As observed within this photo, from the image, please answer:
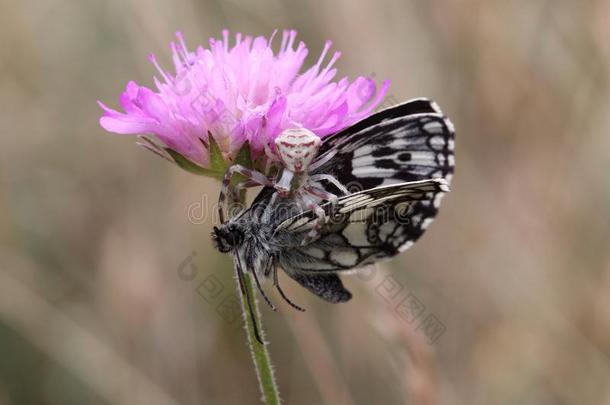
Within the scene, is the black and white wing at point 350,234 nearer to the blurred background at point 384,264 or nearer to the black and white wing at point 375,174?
the black and white wing at point 375,174

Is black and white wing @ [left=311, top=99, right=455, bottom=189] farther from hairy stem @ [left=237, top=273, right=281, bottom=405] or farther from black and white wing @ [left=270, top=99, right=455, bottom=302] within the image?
hairy stem @ [left=237, top=273, right=281, bottom=405]

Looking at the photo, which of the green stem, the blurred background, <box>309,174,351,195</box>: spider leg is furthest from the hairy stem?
the blurred background

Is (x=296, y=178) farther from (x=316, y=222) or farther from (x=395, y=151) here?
(x=395, y=151)

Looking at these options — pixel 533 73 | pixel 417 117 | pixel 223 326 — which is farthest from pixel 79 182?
pixel 417 117

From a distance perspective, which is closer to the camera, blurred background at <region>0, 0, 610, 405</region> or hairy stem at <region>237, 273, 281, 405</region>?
hairy stem at <region>237, 273, 281, 405</region>

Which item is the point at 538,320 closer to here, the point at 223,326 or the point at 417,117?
the point at 223,326
